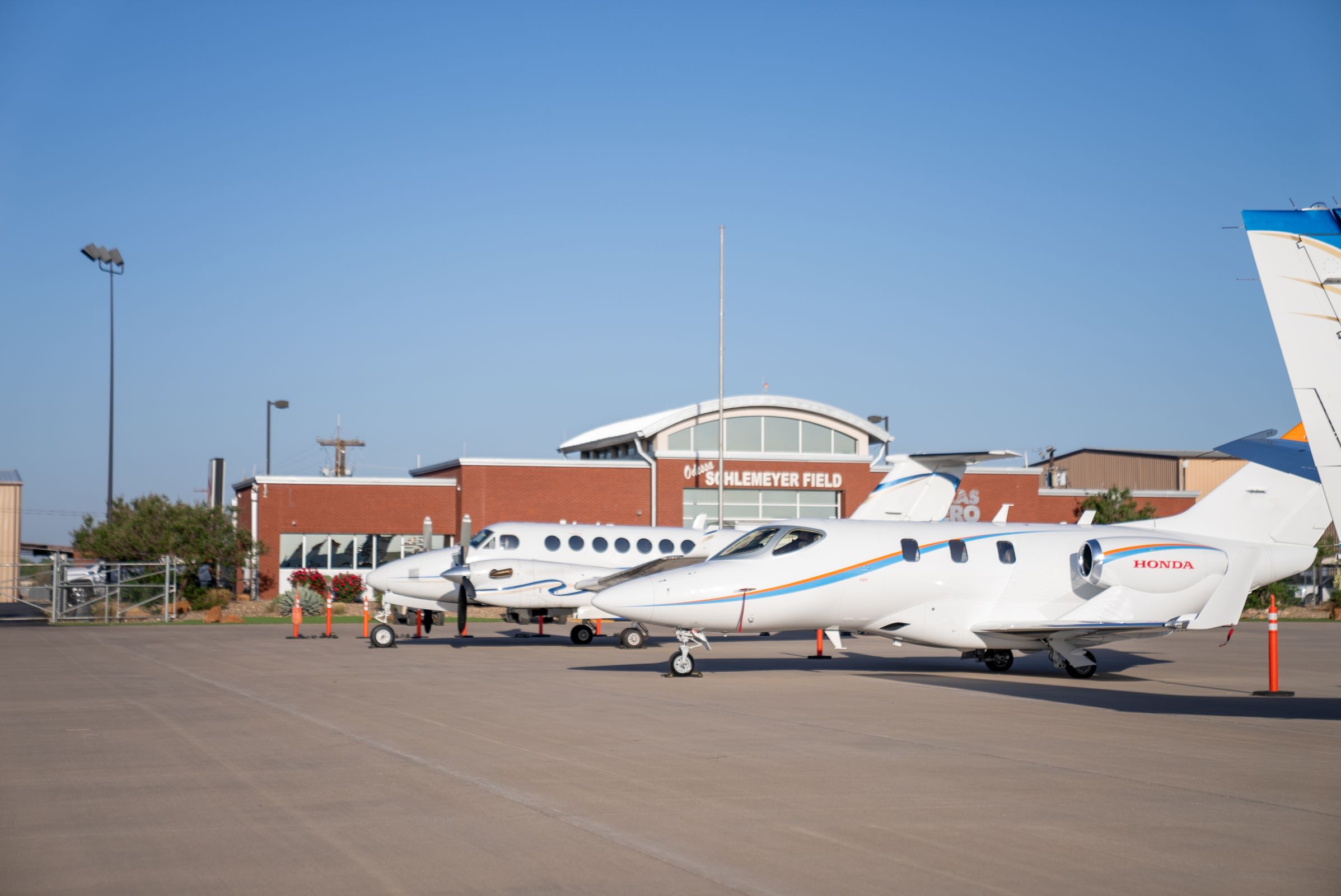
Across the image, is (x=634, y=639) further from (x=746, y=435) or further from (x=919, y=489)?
(x=746, y=435)

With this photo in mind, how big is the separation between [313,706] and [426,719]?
1955 millimetres

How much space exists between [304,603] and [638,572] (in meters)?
20.1

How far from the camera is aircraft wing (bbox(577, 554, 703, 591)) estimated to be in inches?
920

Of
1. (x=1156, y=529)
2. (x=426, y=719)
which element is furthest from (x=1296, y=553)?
(x=426, y=719)

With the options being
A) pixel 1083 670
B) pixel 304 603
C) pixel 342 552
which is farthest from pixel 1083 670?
pixel 342 552

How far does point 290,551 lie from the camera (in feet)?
152

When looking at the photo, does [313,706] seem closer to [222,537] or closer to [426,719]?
[426,719]

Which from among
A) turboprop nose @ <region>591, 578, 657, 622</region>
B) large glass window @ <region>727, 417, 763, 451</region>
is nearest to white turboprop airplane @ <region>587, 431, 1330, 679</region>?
turboprop nose @ <region>591, 578, 657, 622</region>

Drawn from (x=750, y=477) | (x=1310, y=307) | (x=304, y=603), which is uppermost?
(x=750, y=477)

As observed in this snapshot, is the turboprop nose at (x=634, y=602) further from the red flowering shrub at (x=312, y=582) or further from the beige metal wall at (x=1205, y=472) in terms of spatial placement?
the beige metal wall at (x=1205, y=472)

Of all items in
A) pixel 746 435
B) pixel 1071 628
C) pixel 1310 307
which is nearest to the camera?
pixel 1310 307

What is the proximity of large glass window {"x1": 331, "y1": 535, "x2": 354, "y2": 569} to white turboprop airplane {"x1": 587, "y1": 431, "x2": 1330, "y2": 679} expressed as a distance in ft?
99.5

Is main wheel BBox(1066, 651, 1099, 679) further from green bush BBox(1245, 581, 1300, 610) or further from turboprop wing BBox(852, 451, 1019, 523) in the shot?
green bush BBox(1245, 581, 1300, 610)

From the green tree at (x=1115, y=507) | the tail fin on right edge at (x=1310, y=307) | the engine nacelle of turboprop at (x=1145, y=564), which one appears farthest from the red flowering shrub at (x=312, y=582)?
the tail fin on right edge at (x=1310, y=307)
